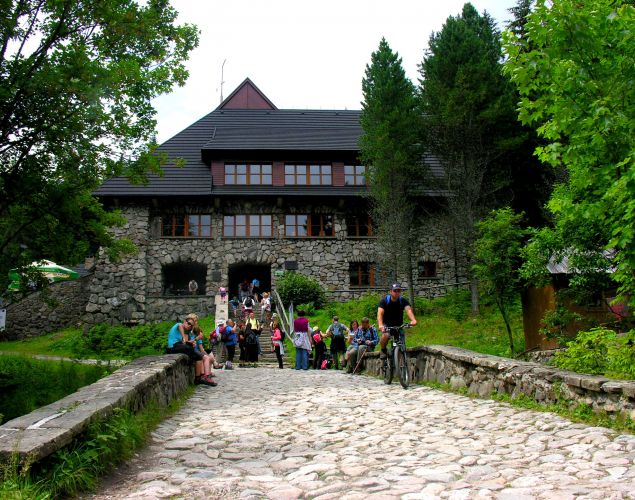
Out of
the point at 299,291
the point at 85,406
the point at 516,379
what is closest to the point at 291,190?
the point at 299,291

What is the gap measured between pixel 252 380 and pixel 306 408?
493 centimetres

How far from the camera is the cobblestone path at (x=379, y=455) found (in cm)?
388

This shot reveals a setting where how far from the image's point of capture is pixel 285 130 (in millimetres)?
32875

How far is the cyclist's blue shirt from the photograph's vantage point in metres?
10.2

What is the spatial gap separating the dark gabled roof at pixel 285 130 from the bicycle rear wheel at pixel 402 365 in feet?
71.7

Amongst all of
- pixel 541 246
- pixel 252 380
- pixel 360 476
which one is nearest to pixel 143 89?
pixel 252 380

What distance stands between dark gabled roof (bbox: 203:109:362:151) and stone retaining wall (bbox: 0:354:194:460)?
23089mm

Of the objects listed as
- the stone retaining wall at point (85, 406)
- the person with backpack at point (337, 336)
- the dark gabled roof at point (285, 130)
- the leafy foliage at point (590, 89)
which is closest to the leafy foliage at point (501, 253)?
the person with backpack at point (337, 336)

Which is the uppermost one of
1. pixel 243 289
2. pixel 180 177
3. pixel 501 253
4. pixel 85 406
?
pixel 180 177

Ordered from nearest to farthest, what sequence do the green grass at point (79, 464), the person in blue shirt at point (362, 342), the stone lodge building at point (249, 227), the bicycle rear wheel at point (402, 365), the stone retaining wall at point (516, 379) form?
the green grass at point (79, 464)
the stone retaining wall at point (516, 379)
the bicycle rear wheel at point (402, 365)
the person in blue shirt at point (362, 342)
the stone lodge building at point (249, 227)

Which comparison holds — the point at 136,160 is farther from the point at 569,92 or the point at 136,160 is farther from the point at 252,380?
the point at 569,92

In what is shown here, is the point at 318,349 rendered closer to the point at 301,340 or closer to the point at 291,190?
the point at 301,340

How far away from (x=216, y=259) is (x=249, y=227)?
7.52 feet

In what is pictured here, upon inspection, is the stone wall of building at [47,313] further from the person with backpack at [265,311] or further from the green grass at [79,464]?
the green grass at [79,464]
